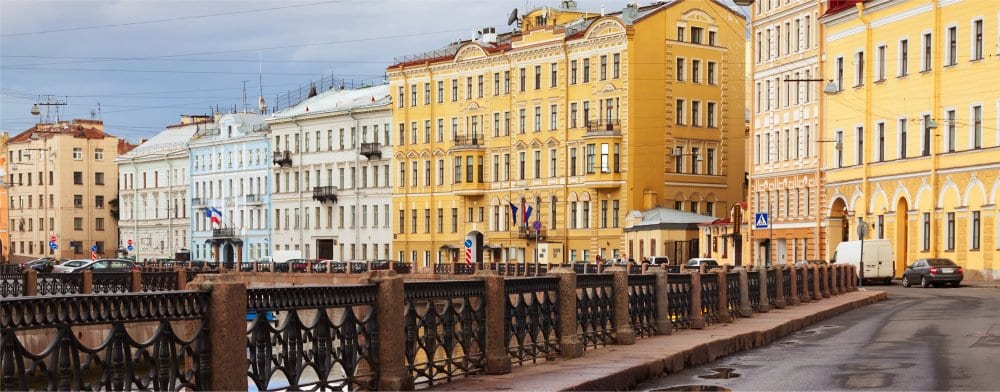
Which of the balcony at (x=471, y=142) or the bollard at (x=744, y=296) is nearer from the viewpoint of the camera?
the bollard at (x=744, y=296)

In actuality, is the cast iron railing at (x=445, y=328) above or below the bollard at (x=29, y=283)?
above

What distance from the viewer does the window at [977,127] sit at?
60.9 meters

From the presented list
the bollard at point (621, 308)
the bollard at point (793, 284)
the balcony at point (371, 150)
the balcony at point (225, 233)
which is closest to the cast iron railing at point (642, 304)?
the bollard at point (621, 308)

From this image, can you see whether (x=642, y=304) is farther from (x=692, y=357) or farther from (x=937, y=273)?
(x=937, y=273)

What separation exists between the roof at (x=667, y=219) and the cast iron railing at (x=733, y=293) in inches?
1990

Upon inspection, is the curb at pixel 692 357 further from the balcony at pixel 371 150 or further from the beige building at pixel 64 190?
the beige building at pixel 64 190

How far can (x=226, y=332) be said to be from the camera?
36.2ft

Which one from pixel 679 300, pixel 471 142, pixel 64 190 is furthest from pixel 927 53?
pixel 64 190

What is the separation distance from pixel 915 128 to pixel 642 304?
46859 mm

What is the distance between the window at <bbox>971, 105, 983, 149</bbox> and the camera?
6094 centimetres

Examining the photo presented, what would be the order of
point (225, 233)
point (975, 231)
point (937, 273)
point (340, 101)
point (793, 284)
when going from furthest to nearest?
point (225, 233)
point (340, 101)
point (975, 231)
point (937, 273)
point (793, 284)

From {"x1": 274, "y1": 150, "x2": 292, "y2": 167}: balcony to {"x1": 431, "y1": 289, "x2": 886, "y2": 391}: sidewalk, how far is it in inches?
3250

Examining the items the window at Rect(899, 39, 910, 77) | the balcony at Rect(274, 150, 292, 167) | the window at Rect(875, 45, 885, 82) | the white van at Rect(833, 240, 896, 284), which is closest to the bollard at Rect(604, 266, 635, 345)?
the white van at Rect(833, 240, 896, 284)

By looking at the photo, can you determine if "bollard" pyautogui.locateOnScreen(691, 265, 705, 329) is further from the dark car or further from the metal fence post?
the dark car
